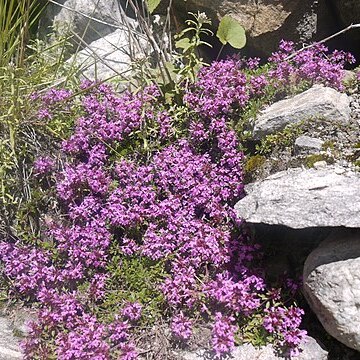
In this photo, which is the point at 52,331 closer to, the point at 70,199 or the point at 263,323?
the point at 70,199

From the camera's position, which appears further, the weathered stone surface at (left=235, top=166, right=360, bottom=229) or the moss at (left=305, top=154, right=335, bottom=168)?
the moss at (left=305, top=154, right=335, bottom=168)

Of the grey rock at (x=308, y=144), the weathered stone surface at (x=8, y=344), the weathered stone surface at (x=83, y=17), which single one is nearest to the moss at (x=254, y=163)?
the grey rock at (x=308, y=144)

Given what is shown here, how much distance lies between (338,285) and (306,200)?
605 mm

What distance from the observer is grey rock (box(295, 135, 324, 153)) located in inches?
152

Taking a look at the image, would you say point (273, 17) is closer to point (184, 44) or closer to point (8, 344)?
point (184, 44)

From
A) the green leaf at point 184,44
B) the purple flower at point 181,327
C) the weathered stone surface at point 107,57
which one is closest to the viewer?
the purple flower at point 181,327

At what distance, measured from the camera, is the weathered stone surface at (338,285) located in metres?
3.22

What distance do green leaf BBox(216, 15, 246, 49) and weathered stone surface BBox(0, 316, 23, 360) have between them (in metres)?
3.24

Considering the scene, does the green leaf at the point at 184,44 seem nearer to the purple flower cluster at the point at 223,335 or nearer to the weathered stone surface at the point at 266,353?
the purple flower cluster at the point at 223,335

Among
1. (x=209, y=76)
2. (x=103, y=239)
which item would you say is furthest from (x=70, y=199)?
(x=209, y=76)

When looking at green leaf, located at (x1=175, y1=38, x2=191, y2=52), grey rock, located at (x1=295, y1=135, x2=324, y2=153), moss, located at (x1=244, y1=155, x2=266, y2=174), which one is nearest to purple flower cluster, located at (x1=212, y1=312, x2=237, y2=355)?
moss, located at (x1=244, y1=155, x2=266, y2=174)

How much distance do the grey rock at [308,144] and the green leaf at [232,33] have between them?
1.34m

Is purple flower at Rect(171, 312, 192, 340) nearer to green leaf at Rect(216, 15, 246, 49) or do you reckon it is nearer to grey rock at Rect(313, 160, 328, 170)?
grey rock at Rect(313, 160, 328, 170)

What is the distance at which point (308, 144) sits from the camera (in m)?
3.88
